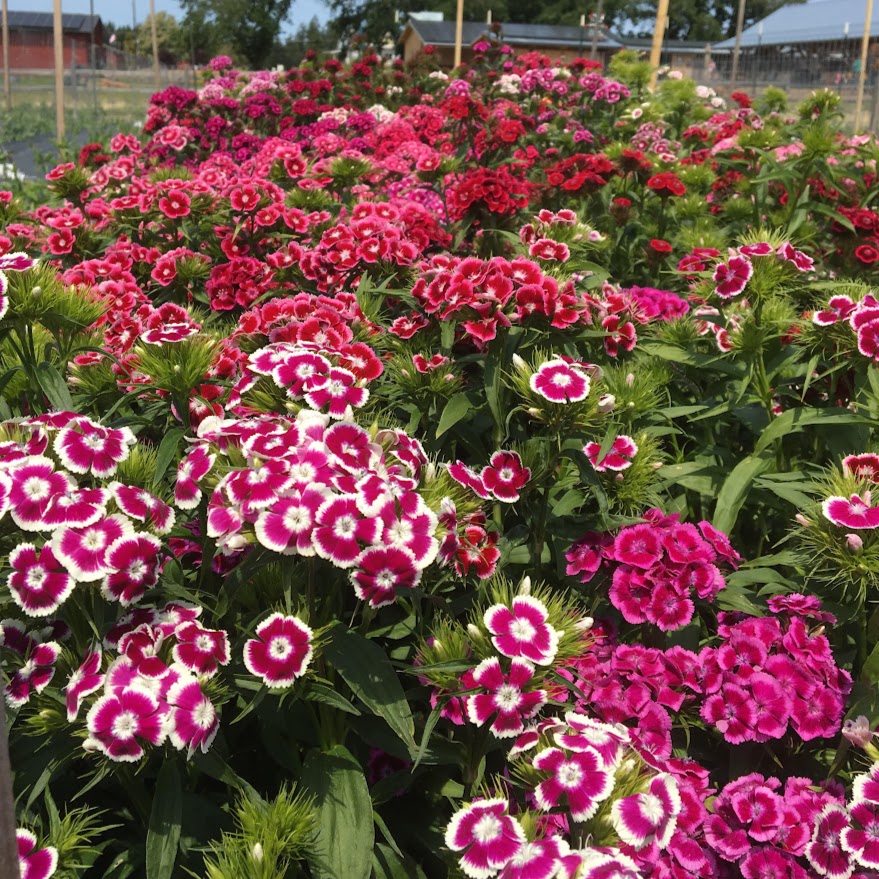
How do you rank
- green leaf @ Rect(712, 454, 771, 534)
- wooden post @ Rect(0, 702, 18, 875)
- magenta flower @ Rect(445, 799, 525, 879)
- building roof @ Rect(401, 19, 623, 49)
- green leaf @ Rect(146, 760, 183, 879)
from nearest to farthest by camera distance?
wooden post @ Rect(0, 702, 18, 875) < magenta flower @ Rect(445, 799, 525, 879) < green leaf @ Rect(146, 760, 183, 879) < green leaf @ Rect(712, 454, 771, 534) < building roof @ Rect(401, 19, 623, 49)

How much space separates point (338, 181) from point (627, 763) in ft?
10.6

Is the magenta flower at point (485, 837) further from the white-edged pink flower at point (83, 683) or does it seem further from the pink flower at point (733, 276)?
the pink flower at point (733, 276)

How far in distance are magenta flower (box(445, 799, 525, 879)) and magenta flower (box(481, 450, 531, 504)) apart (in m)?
0.74

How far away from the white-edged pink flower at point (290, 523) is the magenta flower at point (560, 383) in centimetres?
61

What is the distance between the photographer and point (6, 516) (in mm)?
1548

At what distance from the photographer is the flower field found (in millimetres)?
1449

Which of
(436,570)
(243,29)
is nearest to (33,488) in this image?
(436,570)

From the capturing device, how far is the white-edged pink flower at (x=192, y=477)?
1.62 meters

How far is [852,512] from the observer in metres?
1.85

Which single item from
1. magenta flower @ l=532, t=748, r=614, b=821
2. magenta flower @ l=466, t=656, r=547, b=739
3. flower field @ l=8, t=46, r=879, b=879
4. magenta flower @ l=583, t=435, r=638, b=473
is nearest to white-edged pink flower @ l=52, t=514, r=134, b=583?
flower field @ l=8, t=46, r=879, b=879

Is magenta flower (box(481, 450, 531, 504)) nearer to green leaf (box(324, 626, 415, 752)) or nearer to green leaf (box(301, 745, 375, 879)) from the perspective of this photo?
green leaf (box(324, 626, 415, 752))

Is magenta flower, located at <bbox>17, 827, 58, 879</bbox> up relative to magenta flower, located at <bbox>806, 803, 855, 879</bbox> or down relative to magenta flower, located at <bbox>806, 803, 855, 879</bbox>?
up

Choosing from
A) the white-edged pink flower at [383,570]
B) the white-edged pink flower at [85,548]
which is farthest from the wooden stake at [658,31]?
the white-edged pink flower at [85,548]

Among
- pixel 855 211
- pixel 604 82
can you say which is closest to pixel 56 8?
pixel 604 82
